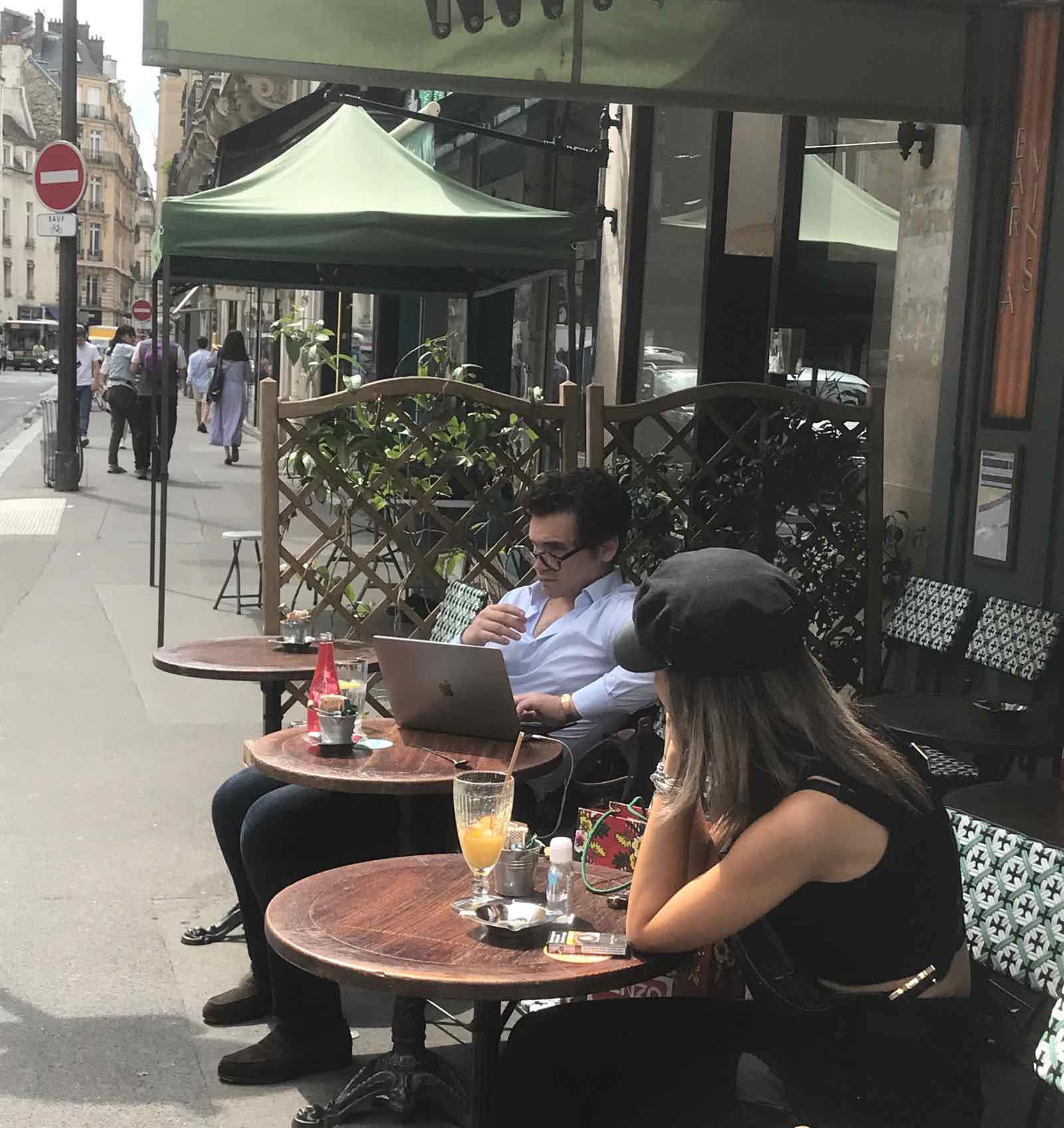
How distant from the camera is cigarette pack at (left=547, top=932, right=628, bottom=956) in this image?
2.48 metres

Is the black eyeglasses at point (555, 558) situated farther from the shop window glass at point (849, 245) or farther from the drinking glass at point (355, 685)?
the shop window glass at point (849, 245)

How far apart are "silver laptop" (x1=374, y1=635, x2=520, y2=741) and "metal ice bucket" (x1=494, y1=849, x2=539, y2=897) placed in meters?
0.93

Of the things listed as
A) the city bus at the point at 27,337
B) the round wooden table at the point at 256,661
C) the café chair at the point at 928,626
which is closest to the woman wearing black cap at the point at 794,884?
the round wooden table at the point at 256,661

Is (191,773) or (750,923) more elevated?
(750,923)

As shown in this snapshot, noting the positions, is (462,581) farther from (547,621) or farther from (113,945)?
(113,945)

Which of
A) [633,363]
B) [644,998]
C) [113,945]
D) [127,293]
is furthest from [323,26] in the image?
[127,293]

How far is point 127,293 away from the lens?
407ft

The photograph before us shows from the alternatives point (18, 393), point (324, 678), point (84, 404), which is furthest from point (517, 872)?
point (18, 393)

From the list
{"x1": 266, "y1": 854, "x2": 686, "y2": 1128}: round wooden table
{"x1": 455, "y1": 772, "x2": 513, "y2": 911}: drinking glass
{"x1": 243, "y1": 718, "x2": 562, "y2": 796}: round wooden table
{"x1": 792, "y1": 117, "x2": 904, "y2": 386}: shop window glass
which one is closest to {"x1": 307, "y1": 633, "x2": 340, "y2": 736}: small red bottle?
{"x1": 243, "y1": 718, "x2": 562, "y2": 796}: round wooden table

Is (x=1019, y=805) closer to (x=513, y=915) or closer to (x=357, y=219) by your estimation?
(x=513, y=915)

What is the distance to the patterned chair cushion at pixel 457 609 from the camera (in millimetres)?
5375

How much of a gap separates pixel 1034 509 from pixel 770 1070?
367cm

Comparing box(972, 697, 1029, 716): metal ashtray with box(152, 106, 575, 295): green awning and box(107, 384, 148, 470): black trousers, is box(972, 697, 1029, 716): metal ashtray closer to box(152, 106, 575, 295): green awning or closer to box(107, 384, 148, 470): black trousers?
box(152, 106, 575, 295): green awning

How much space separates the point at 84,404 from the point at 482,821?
705 inches
